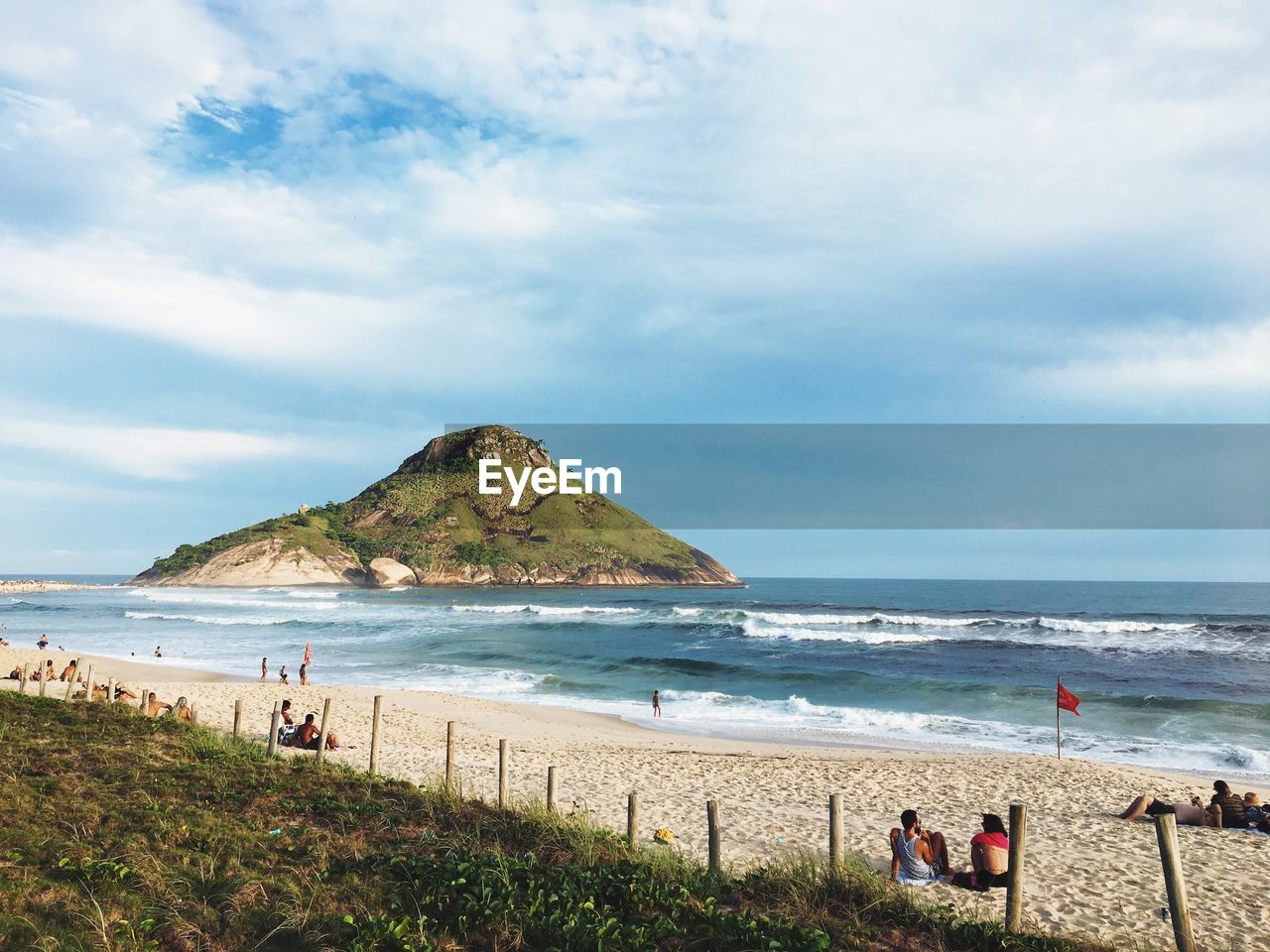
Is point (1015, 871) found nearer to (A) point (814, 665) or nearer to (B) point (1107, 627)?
(A) point (814, 665)

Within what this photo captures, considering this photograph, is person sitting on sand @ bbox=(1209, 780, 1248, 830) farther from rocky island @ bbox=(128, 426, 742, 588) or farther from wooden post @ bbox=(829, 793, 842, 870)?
rocky island @ bbox=(128, 426, 742, 588)

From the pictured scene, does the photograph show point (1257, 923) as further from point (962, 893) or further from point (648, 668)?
point (648, 668)

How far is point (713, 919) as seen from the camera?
280 inches

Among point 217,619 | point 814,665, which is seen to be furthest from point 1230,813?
point 217,619

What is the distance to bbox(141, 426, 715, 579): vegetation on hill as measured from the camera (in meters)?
144

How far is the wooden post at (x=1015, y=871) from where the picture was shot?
23.3 ft

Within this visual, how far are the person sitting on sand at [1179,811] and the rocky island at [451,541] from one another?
12808 cm

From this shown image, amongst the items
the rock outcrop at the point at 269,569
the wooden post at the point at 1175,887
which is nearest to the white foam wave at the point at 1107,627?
the wooden post at the point at 1175,887

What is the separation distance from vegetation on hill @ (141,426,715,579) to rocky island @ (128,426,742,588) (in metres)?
0.27

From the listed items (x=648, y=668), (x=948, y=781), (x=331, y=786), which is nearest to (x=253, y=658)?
(x=648, y=668)

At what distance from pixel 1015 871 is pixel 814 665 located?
1301 inches

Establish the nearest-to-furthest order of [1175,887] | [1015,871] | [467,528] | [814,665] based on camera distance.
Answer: [1175,887] < [1015,871] < [814,665] < [467,528]

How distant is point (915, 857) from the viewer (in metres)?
9.55

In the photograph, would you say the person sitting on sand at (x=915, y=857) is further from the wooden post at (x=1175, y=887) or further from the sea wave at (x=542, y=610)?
the sea wave at (x=542, y=610)
